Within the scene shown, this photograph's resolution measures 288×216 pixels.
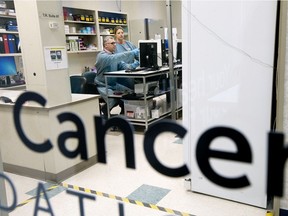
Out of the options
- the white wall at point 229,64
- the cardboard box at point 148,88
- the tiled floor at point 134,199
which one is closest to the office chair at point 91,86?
the cardboard box at point 148,88

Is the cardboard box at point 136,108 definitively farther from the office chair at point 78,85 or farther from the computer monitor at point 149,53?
the office chair at point 78,85

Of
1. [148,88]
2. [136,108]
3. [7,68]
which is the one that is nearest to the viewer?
[136,108]

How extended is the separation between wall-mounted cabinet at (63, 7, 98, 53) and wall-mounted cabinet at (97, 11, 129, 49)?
17 cm

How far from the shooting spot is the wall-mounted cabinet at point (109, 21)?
6129 mm

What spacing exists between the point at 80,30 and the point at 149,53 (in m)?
2.21

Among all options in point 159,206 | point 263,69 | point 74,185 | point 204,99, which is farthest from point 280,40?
point 74,185

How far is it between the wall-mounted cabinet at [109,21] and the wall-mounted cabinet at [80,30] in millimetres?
169

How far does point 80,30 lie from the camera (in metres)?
5.76

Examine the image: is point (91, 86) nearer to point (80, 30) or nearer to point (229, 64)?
point (80, 30)

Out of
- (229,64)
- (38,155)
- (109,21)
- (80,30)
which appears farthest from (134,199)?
(109,21)

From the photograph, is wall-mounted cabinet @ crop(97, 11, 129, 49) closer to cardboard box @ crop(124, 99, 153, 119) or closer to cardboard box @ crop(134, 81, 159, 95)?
cardboard box @ crop(134, 81, 159, 95)

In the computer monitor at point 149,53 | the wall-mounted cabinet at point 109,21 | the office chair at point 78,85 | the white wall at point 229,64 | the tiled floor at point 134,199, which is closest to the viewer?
the white wall at point 229,64

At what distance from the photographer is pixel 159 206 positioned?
2.15 metres

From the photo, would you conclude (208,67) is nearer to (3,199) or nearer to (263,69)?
(263,69)
